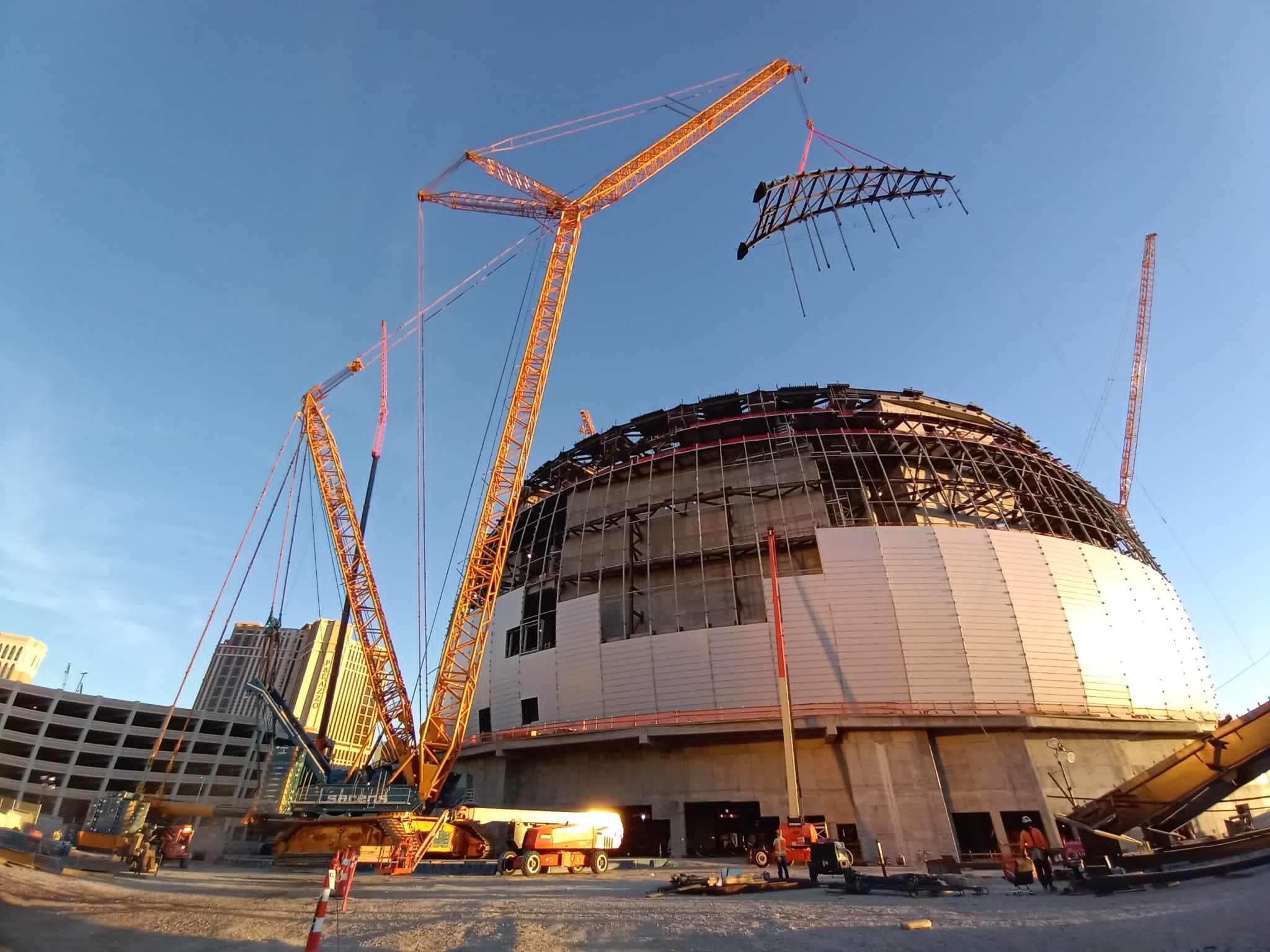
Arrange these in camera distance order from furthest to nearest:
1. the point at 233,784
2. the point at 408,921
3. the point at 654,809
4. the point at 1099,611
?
the point at 233,784 → the point at 1099,611 → the point at 654,809 → the point at 408,921

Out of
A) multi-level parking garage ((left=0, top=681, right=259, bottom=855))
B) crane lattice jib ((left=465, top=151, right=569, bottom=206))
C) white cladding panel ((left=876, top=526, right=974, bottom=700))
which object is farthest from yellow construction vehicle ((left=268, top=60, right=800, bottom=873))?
multi-level parking garage ((left=0, top=681, right=259, bottom=855))

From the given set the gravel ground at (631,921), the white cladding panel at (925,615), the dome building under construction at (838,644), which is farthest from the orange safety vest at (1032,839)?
the white cladding panel at (925,615)

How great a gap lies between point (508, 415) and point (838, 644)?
2254 centimetres

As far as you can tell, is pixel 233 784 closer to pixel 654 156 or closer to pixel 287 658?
pixel 287 658

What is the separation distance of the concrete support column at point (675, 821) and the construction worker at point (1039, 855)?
1703cm

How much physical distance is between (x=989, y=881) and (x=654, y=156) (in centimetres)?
4349

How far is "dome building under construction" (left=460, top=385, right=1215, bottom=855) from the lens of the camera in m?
30.8

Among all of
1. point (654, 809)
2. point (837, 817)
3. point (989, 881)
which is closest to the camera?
point (989, 881)

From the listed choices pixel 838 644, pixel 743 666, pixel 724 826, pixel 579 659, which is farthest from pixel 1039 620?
pixel 579 659

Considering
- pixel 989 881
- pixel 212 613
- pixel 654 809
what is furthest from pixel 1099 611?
pixel 212 613

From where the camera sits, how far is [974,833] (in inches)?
1228

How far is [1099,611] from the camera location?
118 ft

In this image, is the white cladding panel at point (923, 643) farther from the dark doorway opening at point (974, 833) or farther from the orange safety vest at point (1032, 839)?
the orange safety vest at point (1032, 839)

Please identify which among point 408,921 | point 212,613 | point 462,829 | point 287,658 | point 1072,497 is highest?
point 287,658
